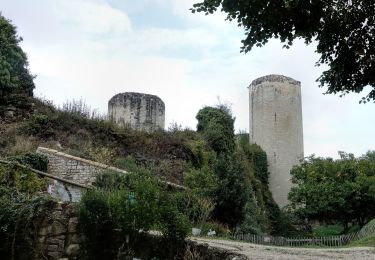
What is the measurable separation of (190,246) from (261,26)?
3.95 m

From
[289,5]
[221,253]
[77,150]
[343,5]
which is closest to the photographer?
[289,5]

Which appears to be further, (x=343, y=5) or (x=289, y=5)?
(x=343, y=5)

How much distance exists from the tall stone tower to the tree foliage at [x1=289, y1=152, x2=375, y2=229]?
193 inches

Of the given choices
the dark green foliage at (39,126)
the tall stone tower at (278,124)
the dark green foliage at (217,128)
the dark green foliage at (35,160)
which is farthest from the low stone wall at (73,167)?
the tall stone tower at (278,124)

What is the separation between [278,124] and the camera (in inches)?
1474

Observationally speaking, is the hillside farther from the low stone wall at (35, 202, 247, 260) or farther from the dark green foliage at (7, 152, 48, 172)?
the low stone wall at (35, 202, 247, 260)

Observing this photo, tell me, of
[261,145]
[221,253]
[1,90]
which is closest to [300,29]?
[221,253]

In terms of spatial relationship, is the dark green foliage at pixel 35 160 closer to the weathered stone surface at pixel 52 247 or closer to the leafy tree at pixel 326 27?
the weathered stone surface at pixel 52 247

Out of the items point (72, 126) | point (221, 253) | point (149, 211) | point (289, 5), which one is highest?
point (72, 126)

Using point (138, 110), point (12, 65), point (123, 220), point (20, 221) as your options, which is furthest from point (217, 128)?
point (20, 221)

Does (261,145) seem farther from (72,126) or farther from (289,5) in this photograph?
(289,5)

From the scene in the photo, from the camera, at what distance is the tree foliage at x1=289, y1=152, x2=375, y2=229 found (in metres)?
28.1

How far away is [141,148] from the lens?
21531mm

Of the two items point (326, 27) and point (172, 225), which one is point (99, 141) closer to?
point (172, 225)
